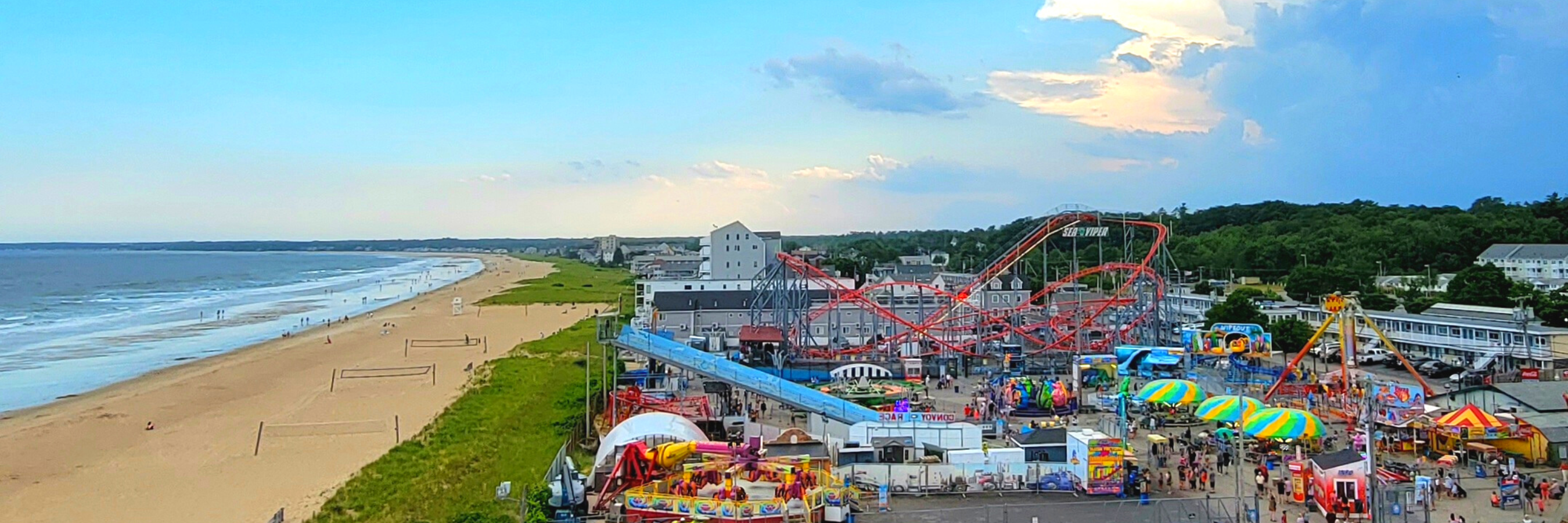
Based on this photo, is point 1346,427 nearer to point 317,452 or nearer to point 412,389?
point 317,452

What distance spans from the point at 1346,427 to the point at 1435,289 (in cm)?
4662

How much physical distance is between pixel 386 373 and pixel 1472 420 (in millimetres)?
39815

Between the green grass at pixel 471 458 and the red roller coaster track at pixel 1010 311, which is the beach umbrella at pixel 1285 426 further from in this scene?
the red roller coaster track at pixel 1010 311

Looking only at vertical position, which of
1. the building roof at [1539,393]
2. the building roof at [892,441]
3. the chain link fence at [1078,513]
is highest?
the building roof at [1539,393]

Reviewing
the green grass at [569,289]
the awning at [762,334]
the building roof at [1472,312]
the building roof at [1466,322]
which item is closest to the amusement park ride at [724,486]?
the awning at [762,334]

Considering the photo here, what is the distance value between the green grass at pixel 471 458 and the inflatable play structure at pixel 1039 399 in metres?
13.7

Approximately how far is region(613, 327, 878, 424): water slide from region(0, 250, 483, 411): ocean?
977 inches

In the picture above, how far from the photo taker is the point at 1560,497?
61.0ft

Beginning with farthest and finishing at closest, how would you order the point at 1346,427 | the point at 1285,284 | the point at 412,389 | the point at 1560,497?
the point at 1285,284, the point at 412,389, the point at 1346,427, the point at 1560,497

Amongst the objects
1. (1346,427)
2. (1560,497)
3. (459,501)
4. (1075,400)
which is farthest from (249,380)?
(1560,497)

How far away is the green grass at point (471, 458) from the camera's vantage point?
63.1 ft

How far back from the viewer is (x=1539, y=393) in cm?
2381

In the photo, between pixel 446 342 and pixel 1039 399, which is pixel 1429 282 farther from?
pixel 446 342

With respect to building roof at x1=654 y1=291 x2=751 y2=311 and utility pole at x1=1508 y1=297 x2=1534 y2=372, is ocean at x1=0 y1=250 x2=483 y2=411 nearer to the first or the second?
building roof at x1=654 y1=291 x2=751 y2=311
